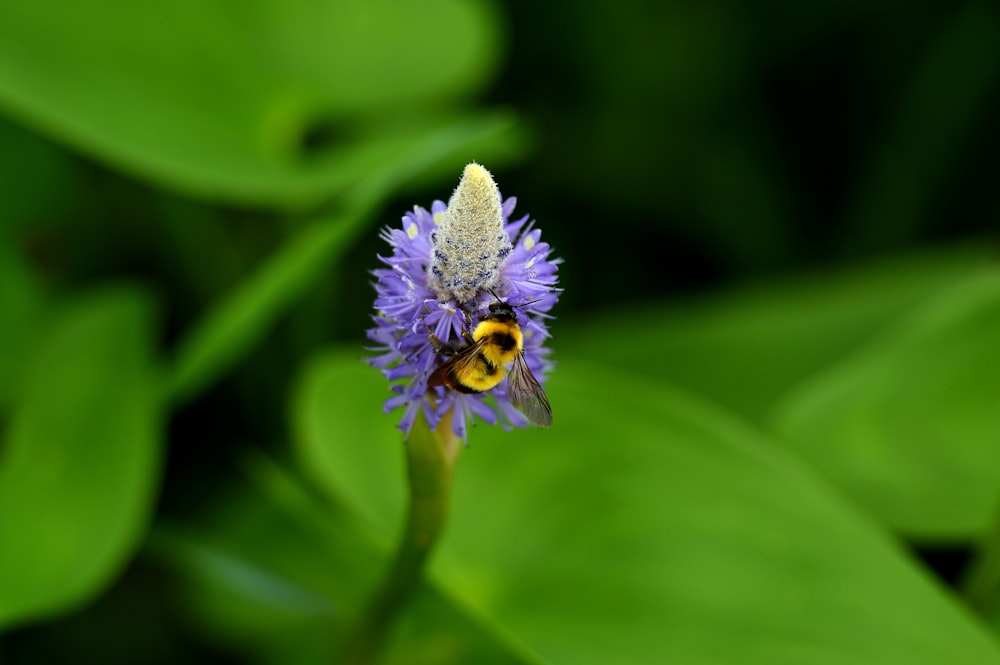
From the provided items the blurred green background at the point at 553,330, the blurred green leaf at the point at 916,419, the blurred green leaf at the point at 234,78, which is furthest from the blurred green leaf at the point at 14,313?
the blurred green leaf at the point at 916,419

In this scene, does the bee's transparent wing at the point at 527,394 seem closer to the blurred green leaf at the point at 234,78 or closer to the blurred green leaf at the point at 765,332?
the blurred green leaf at the point at 234,78

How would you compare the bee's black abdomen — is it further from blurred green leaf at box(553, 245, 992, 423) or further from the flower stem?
blurred green leaf at box(553, 245, 992, 423)

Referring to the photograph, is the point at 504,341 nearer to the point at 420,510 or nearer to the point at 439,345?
the point at 439,345

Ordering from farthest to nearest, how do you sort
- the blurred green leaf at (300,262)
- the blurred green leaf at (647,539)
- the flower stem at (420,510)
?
the blurred green leaf at (300,262) → the blurred green leaf at (647,539) → the flower stem at (420,510)

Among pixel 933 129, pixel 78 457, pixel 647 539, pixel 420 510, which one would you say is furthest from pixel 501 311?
pixel 933 129

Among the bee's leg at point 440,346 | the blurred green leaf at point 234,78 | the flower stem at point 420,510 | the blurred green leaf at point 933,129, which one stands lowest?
the flower stem at point 420,510

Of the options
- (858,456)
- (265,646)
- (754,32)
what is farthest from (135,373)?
(754,32)
